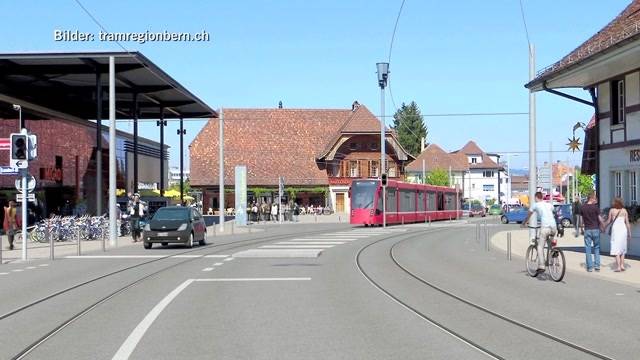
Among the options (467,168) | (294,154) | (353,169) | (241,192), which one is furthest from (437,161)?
(241,192)

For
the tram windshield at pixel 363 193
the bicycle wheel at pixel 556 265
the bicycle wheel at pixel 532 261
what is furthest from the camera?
the tram windshield at pixel 363 193

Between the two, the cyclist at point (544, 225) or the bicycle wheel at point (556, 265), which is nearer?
the bicycle wheel at point (556, 265)

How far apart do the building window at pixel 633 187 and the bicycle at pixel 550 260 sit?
23.5 feet

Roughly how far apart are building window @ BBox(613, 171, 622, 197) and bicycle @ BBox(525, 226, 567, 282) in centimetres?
824

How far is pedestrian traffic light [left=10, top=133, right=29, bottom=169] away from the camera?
73.8 ft

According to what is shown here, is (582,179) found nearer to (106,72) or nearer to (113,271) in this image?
(106,72)

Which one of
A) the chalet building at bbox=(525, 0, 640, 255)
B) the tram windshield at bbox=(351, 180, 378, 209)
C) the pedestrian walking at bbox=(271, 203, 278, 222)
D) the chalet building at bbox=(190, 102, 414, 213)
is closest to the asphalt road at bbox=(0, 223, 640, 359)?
the chalet building at bbox=(525, 0, 640, 255)

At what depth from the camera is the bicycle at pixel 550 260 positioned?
1563 centimetres

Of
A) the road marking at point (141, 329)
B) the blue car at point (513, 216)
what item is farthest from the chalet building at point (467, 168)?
the road marking at point (141, 329)

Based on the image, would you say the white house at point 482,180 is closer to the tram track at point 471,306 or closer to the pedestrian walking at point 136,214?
the pedestrian walking at point 136,214

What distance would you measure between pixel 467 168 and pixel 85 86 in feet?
301

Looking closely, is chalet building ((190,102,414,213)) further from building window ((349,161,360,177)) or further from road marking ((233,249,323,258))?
road marking ((233,249,323,258))

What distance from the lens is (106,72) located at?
4078 centimetres

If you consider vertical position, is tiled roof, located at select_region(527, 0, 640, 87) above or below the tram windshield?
above
